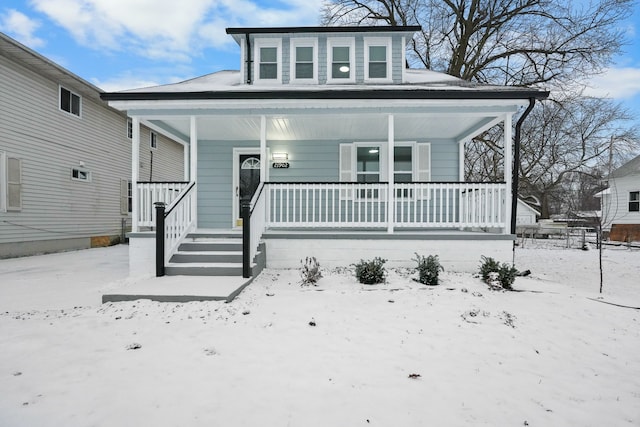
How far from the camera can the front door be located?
8523 millimetres

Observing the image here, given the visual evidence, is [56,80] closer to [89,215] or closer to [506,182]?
[89,215]

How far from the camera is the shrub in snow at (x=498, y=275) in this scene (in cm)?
513

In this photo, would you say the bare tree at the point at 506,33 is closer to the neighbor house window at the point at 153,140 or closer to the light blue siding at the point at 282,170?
the light blue siding at the point at 282,170

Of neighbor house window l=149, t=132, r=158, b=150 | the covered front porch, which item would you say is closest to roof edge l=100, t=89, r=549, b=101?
the covered front porch

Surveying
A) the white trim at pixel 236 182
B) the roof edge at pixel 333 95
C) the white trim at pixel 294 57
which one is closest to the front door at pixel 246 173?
the white trim at pixel 236 182

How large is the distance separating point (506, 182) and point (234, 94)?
18.3 feet

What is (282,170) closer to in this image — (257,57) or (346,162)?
(346,162)

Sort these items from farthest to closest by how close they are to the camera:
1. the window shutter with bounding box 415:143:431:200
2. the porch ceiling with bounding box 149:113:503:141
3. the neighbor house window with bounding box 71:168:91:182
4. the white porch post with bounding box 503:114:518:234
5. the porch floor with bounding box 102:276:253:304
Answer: the neighbor house window with bounding box 71:168:91:182
the window shutter with bounding box 415:143:431:200
the porch ceiling with bounding box 149:113:503:141
the white porch post with bounding box 503:114:518:234
the porch floor with bounding box 102:276:253:304

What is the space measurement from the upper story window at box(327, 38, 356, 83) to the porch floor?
567cm

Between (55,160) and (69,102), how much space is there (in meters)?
2.10

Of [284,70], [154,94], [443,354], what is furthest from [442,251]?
[154,94]

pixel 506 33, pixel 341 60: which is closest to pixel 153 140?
pixel 341 60

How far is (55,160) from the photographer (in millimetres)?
10227

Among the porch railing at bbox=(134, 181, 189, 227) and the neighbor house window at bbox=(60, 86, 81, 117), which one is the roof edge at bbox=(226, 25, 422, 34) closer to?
the porch railing at bbox=(134, 181, 189, 227)
